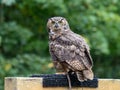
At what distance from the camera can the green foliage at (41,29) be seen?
11656 mm

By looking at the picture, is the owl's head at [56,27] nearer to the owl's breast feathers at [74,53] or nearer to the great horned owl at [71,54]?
the great horned owl at [71,54]

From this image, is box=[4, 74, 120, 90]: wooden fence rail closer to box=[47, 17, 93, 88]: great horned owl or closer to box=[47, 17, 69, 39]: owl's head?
box=[47, 17, 93, 88]: great horned owl

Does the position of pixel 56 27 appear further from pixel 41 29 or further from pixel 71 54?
pixel 41 29

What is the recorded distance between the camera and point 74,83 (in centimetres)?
712

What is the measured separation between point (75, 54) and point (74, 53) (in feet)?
0.04

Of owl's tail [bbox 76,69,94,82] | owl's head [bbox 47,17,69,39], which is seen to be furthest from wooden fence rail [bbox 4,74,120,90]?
owl's head [bbox 47,17,69,39]

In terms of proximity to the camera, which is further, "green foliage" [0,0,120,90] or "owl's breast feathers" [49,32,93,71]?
"green foliage" [0,0,120,90]

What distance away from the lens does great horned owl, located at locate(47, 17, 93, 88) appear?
705 cm

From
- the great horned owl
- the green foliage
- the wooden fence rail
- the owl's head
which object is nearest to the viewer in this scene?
the wooden fence rail

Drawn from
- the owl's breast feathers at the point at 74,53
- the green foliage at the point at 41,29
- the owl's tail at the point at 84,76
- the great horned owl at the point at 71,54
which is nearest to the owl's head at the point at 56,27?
the great horned owl at the point at 71,54

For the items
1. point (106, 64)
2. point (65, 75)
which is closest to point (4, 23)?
point (106, 64)

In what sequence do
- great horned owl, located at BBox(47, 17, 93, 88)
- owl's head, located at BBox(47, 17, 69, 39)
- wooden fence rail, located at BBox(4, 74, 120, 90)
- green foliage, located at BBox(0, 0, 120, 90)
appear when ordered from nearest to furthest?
wooden fence rail, located at BBox(4, 74, 120, 90) → great horned owl, located at BBox(47, 17, 93, 88) → owl's head, located at BBox(47, 17, 69, 39) → green foliage, located at BBox(0, 0, 120, 90)

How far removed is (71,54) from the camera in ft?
23.3

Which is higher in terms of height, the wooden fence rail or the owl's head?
the owl's head
